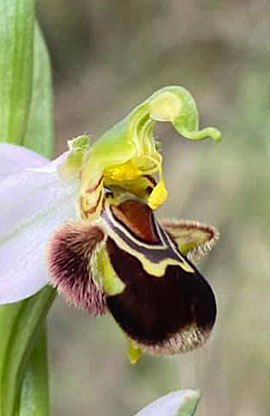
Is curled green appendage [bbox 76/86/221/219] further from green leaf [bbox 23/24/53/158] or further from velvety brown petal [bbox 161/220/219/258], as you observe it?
green leaf [bbox 23/24/53/158]

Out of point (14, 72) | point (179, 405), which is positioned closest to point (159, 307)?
point (179, 405)

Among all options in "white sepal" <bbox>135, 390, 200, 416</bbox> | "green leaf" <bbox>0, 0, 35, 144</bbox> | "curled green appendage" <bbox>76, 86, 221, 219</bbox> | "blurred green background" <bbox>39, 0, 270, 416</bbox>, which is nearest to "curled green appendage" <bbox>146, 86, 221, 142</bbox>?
"curled green appendage" <bbox>76, 86, 221, 219</bbox>

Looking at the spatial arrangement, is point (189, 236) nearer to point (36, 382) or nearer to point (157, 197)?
point (157, 197)

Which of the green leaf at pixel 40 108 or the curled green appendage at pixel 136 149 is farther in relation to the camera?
the green leaf at pixel 40 108

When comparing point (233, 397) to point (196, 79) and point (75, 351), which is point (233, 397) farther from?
point (196, 79)

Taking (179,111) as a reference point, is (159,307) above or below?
below

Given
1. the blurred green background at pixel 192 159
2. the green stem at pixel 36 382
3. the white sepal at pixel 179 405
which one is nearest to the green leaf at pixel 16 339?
the green stem at pixel 36 382

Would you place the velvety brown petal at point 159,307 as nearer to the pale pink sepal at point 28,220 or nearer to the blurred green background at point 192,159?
the pale pink sepal at point 28,220
